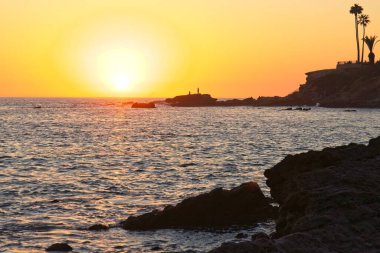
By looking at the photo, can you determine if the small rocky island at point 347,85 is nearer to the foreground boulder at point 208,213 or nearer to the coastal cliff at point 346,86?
the coastal cliff at point 346,86

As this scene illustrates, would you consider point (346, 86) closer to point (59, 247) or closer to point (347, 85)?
point (347, 85)

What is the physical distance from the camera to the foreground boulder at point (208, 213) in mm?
23750

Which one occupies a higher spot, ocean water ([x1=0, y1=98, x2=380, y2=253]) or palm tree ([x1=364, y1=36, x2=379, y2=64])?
palm tree ([x1=364, y1=36, x2=379, y2=64])

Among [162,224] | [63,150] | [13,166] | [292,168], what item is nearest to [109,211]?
[162,224]

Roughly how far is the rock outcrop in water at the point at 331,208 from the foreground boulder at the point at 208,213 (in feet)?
17.8

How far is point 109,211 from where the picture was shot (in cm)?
2766

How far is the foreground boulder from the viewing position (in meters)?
23.8

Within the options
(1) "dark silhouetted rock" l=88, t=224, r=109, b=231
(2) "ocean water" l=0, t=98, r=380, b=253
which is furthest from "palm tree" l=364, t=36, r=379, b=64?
(1) "dark silhouetted rock" l=88, t=224, r=109, b=231

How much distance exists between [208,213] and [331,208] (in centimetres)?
1104

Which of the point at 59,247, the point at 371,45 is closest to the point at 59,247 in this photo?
the point at 59,247

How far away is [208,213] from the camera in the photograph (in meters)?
24.0

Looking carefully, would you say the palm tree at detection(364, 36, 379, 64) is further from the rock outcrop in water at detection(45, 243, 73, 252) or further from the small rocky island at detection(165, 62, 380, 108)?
the rock outcrop in water at detection(45, 243, 73, 252)

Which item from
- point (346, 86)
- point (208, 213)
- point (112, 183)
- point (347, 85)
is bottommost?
point (112, 183)

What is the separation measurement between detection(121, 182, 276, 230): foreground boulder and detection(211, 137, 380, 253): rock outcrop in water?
17.8 ft
